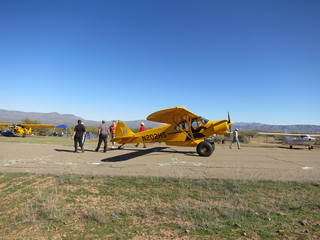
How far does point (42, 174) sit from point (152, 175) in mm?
3366

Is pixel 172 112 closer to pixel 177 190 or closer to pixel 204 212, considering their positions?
pixel 177 190

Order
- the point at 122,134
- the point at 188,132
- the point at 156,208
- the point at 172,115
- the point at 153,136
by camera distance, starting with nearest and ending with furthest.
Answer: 1. the point at 156,208
2. the point at 172,115
3. the point at 188,132
4. the point at 153,136
5. the point at 122,134

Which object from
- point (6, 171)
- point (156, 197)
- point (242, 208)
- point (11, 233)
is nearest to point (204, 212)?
point (242, 208)

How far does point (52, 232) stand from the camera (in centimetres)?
315

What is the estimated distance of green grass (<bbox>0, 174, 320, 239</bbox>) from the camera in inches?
122

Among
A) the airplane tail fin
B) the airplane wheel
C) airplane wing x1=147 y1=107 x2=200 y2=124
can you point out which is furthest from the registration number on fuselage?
the airplane wheel

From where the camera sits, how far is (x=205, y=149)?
10797 millimetres

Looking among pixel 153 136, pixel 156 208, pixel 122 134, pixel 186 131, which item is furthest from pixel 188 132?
pixel 156 208

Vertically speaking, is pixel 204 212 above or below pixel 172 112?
below

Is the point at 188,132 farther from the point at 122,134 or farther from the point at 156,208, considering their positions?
the point at 156,208

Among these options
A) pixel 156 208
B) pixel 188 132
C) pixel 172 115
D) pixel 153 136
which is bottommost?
pixel 156 208

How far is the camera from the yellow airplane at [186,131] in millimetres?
10786

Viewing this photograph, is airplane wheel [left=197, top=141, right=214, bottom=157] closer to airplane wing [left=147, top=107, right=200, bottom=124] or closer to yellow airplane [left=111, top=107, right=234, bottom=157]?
yellow airplane [left=111, top=107, right=234, bottom=157]

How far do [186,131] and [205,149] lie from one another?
152 cm
